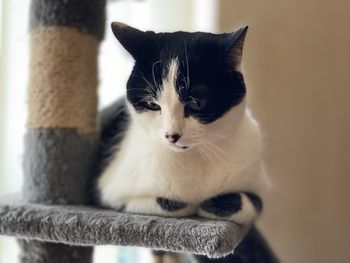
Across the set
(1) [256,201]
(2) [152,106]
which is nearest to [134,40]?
(2) [152,106]

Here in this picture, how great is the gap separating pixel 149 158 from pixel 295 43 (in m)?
0.81

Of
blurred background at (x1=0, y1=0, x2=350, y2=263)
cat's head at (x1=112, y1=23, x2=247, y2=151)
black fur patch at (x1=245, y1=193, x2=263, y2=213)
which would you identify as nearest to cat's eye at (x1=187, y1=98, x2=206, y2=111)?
cat's head at (x1=112, y1=23, x2=247, y2=151)

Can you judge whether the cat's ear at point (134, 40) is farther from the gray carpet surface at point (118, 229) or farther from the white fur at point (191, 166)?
the gray carpet surface at point (118, 229)

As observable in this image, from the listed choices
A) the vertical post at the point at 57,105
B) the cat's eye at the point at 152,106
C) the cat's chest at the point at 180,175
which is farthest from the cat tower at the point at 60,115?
the cat's eye at the point at 152,106

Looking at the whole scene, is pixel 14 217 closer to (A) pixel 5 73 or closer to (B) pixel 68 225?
(B) pixel 68 225

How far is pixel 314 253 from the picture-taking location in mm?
1492

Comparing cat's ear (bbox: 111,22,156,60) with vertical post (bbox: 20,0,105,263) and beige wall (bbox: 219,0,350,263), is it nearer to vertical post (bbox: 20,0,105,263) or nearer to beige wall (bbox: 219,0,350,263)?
vertical post (bbox: 20,0,105,263)

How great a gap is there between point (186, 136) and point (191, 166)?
11 cm

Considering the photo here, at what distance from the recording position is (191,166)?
837 millimetres

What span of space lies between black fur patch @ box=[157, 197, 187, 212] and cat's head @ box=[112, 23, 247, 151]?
11cm

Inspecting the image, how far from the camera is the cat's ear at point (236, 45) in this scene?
0.73m

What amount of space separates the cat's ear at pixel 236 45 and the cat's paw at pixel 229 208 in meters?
0.23

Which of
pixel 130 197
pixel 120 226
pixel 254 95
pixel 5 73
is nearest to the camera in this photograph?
pixel 120 226

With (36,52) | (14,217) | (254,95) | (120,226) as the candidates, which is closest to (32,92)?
(36,52)
